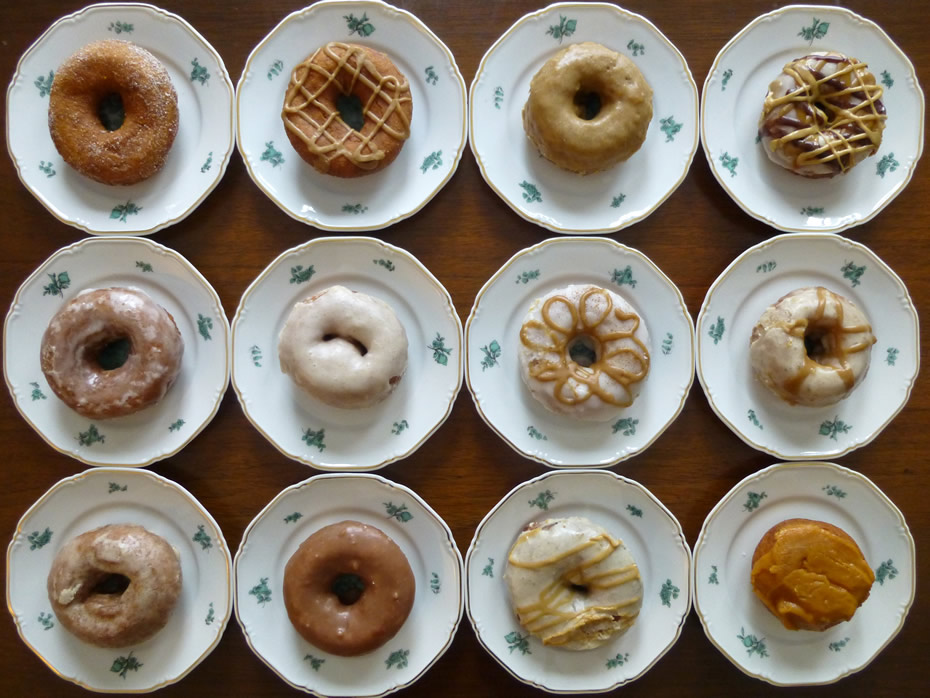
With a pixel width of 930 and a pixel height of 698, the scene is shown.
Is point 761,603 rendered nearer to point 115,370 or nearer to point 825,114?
point 825,114

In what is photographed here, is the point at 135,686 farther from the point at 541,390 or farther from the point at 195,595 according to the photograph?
the point at 541,390

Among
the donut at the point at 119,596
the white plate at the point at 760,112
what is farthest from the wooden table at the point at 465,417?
the donut at the point at 119,596

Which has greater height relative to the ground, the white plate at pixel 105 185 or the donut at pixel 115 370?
the white plate at pixel 105 185

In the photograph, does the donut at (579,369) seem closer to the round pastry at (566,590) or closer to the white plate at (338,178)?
the round pastry at (566,590)

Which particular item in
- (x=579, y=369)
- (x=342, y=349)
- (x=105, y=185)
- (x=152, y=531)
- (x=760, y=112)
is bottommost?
(x=152, y=531)

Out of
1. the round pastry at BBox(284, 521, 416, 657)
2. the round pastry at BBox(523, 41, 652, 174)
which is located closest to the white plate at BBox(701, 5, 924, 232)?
the round pastry at BBox(523, 41, 652, 174)

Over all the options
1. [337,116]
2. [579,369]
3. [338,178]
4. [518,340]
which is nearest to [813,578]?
[579,369]
